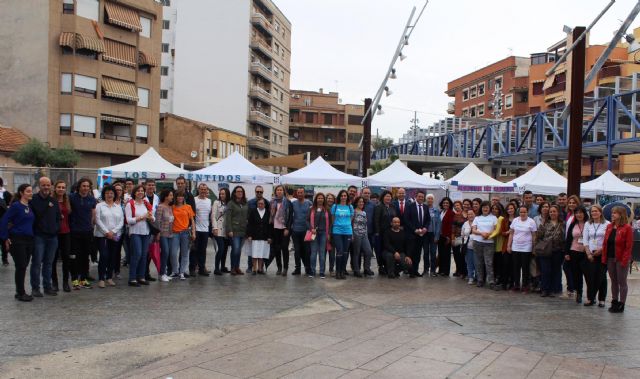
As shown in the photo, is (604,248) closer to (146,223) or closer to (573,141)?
(573,141)

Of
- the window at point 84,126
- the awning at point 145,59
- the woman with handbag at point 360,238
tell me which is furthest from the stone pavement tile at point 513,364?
the awning at point 145,59

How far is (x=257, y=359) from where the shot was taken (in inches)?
229

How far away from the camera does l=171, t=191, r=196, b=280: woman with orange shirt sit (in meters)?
10.6

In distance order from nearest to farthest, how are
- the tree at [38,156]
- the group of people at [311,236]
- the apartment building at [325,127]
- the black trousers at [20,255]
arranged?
the black trousers at [20,255], the group of people at [311,236], the tree at [38,156], the apartment building at [325,127]

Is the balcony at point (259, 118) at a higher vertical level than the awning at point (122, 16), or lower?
lower

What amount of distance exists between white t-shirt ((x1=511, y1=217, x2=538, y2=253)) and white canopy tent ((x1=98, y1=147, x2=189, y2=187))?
1195cm

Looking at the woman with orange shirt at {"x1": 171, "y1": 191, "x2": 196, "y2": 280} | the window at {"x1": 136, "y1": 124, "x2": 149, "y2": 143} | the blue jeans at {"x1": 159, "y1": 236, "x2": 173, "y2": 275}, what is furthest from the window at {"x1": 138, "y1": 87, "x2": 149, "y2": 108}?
the blue jeans at {"x1": 159, "y1": 236, "x2": 173, "y2": 275}

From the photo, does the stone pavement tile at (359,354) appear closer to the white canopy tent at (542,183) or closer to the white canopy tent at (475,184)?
the white canopy tent at (475,184)

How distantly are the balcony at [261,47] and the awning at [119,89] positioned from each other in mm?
23928

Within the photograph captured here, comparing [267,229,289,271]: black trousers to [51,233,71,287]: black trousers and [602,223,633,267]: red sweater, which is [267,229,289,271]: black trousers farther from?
[602,223,633,267]: red sweater

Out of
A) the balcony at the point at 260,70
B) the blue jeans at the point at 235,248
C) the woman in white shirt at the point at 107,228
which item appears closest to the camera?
the woman in white shirt at the point at 107,228

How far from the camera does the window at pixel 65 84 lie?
37531 millimetres

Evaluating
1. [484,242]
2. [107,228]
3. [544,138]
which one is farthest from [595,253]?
[544,138]

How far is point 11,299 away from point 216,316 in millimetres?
3206
